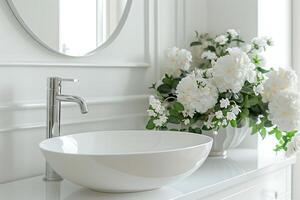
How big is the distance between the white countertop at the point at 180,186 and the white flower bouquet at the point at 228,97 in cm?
13

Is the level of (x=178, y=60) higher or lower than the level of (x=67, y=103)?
higher

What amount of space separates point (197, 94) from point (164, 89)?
0.22 m

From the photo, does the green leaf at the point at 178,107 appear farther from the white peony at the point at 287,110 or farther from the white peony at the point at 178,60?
the white peony at the point at 287,110

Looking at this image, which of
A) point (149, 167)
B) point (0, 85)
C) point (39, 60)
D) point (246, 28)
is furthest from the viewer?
point (246, 28)

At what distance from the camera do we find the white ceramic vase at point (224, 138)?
63.9 inches

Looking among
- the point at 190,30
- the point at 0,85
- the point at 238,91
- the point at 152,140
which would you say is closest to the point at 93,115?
the point at 152,140

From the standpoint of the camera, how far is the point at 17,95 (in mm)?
1282

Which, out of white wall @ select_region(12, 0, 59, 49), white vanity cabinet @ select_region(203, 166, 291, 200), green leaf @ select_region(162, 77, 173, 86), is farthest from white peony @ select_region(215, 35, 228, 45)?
white wall @ select_region(12, 0, 59, 49)

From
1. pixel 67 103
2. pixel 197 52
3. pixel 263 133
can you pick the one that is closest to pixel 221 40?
pixel 197 52

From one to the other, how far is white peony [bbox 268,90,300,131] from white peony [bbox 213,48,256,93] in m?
0.11

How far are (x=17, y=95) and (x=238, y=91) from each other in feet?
2.22

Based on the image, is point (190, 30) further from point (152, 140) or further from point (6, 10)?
point (6, 10)

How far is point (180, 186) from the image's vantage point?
3.91 feet

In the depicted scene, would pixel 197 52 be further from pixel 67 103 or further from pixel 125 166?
pixel 125 166
